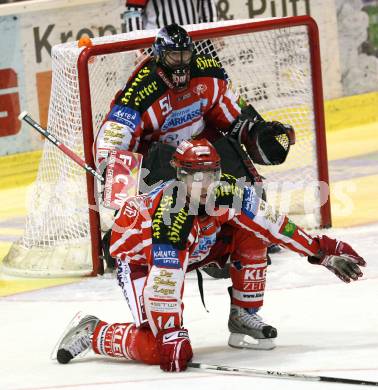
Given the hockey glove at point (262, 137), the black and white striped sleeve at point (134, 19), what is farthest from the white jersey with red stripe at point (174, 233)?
the black and white striped sleeve at point (134, 19)

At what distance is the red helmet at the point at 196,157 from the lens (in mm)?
5113

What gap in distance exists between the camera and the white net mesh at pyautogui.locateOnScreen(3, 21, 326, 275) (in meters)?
7.28

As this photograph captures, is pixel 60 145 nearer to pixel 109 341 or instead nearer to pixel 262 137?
pixel 262 137

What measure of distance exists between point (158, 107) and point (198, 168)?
147cm

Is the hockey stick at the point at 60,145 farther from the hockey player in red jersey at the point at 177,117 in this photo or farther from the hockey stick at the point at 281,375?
the hockey stick at the point at 281,375

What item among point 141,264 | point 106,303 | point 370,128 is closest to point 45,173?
point 106,303

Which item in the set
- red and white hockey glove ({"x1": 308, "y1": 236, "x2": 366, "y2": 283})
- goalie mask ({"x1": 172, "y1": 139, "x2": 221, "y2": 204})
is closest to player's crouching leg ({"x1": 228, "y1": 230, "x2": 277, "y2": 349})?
red and white hockey glove ({"x1": 308, "y1": 236, "x2": 366, "y2": 283})

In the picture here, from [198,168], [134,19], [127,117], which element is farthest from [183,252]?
[134,19]

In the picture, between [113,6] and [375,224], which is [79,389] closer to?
[375,224]

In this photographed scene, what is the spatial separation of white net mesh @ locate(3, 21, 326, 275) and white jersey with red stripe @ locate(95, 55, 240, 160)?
0.60 m

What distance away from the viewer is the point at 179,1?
854cm

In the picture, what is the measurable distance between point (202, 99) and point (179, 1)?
2.04 meters

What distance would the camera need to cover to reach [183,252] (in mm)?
5102

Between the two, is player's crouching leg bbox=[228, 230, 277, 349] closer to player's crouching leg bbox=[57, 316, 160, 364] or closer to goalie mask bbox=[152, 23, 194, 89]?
player's crouching leg bbox=[57, 316, 160, 364]
